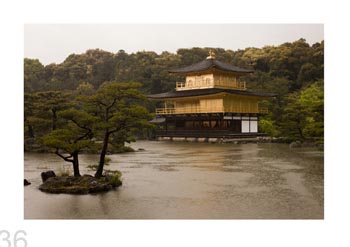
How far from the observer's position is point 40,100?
16609 millimetres

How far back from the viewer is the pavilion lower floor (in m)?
24.1

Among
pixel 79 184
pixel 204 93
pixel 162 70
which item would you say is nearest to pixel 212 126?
pixel 204 93

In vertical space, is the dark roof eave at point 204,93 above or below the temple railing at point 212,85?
below

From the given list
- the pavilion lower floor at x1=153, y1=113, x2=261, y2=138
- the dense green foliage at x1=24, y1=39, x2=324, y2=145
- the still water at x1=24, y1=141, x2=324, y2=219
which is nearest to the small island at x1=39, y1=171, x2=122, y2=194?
the still water at x1=24, y1=141, x2=324, y2=219

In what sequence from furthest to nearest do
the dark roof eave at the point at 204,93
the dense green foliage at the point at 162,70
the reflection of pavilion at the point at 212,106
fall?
1. the dense green foliage at the point at 162,70
2. the dark roof eave at the point at 204,93
3. the reflection of pavilion at the point at 212,106

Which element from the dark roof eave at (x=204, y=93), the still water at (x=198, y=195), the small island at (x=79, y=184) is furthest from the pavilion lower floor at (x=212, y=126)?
the small island at (x=79, y=184)

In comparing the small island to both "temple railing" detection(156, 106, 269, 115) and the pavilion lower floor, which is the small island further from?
"temple railing" detection(156, 106, 269, 115)

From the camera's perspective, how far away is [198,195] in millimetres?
7809

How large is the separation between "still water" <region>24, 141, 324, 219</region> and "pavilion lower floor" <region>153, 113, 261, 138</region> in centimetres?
1215

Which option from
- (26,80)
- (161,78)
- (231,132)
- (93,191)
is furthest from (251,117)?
(93,191)

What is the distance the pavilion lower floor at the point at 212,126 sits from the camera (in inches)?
950

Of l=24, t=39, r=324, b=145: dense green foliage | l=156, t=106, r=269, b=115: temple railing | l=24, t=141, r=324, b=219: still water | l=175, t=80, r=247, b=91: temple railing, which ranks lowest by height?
l=24, t=141, r=324, b=219: still water

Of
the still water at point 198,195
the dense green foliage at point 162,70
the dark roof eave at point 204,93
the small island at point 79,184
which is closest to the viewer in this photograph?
the still water at point 198,195

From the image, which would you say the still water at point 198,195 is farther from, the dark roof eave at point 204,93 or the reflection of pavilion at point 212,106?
the dark roof eave at point 204,93
